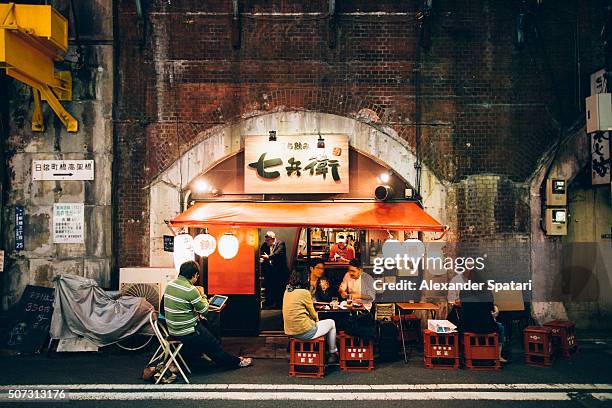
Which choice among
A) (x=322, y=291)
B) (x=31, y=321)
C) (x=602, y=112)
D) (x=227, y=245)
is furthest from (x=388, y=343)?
(x=31, y=321)

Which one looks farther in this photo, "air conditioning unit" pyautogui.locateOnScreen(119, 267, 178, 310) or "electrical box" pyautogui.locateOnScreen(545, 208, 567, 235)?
"electrical box" pyautogui.locateOnScreen(545, 208, 567, 235)

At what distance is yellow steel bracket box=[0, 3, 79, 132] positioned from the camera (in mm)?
9078

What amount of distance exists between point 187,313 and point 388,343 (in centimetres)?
373

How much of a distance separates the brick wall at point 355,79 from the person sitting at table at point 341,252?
10.7 ft

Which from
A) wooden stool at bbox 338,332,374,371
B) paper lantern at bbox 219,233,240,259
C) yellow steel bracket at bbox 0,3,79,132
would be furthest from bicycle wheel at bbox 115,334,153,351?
yellow steel bracket at bbox 0,3,79,132

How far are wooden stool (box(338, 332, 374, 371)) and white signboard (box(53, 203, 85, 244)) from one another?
20.3ft

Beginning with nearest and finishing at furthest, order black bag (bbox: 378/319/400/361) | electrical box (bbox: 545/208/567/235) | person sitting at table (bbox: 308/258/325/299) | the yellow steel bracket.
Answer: the yellow steel bracket → black bag (bbox: 378/319/400/361) → electrical box (bbox: 545/208/567/235) → person sitting at table (bbox: 308/258/325/299)

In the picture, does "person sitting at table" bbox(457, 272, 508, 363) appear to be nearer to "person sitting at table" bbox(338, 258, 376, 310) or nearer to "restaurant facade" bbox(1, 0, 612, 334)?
"restaurant facade" bbox(1, 0, 612, 334)

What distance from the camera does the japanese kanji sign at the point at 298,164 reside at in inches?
442

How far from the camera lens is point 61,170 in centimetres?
1116

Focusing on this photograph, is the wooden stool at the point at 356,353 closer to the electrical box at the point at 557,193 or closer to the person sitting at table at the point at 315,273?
the person sitting at table at the point at 315,273

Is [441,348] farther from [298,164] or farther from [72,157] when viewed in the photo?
[72,157]

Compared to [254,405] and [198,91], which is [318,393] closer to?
[254,405]

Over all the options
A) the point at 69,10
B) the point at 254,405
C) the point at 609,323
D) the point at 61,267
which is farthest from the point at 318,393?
the point at 69,10
